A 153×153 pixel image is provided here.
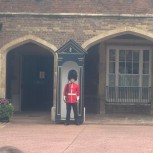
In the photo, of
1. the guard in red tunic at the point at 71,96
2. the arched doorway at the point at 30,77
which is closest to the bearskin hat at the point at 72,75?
the guard in red tunic at the point at 71,96

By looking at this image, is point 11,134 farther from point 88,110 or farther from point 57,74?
point 88,110

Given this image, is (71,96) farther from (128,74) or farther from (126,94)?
(128,74)

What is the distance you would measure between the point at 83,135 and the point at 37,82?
8.63 metres

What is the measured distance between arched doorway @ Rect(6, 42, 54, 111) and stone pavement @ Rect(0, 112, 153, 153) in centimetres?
259

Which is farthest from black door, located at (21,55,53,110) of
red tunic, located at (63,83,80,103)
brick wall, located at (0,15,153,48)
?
red tunic, located at (63,83,80,103)

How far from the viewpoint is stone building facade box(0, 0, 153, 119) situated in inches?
629

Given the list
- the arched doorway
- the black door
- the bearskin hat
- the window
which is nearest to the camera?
the bearskin hat

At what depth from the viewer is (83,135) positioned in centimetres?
1235

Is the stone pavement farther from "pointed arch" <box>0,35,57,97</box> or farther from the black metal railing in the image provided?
"pointed arch" <box>0,35,57,97</box>

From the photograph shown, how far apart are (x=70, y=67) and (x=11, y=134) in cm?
403

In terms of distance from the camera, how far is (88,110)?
18594 millimetres

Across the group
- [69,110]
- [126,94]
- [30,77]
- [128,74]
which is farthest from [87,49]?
[30,77]

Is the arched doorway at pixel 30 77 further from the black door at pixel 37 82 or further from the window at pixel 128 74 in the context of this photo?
the window at pixel 128 74

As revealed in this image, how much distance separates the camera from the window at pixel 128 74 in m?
18.3
